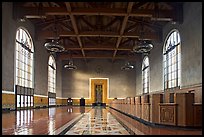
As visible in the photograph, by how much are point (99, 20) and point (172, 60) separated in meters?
6.37

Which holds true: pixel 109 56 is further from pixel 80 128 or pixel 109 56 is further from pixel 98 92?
pixel 80 128

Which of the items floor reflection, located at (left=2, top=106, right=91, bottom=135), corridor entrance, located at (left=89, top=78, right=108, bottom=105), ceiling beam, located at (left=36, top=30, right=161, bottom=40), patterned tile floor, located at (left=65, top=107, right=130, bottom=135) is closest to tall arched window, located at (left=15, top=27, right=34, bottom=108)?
ceiling beam, located at (left=36, top=30, right=161, bottom=40)

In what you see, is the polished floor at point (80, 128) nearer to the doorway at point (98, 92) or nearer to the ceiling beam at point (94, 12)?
the ceiling beam at point (94, 12)

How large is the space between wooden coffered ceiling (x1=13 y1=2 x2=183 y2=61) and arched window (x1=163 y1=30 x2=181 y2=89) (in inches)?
60.5

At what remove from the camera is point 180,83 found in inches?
659

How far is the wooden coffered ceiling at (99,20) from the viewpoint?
15.9 metres

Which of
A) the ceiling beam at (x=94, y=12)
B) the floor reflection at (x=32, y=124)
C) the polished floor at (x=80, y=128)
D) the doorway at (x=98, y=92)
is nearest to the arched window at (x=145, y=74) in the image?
the doorway at (x=98, y=92)

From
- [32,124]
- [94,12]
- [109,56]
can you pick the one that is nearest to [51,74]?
[109,56]

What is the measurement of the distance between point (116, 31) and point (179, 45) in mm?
6368

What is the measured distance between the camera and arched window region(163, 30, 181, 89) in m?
17.8

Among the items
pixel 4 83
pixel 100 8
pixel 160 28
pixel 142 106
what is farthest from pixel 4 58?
pixel 160 28

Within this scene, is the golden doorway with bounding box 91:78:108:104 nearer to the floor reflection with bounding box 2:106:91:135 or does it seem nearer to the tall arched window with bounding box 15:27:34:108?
the tall arched window with bounding box 15:27:34:108

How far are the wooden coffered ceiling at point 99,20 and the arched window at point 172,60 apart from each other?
1.54 metres

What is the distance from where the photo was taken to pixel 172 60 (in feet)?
62.5
